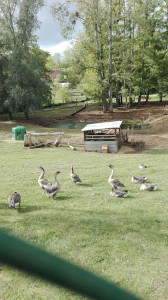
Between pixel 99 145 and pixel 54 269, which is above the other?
pixel 54 269

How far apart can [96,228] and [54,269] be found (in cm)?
747

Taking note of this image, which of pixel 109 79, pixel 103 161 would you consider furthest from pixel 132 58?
pixel 103 161

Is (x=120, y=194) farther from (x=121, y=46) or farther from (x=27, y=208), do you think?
(x=121, y=46)

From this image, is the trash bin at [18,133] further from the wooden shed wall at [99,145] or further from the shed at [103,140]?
the wooden shed wall at [99,145]

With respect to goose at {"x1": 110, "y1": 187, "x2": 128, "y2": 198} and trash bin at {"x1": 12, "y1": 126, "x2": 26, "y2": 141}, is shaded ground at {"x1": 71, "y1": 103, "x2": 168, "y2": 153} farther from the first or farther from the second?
goose at {"x1": 110, "y1": 187, "x2": 128, "y2": 198}

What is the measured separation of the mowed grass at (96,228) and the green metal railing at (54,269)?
69.2 inches

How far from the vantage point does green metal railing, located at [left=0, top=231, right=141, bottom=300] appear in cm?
63

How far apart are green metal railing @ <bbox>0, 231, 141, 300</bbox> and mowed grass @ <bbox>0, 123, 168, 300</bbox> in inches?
69.2

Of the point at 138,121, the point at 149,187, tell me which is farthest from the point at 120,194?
→ the point at 138,121

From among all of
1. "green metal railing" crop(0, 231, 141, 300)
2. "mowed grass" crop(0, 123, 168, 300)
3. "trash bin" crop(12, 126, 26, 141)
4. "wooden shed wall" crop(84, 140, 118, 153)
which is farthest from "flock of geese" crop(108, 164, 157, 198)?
"trash bin" crop(12, 126, 26, 141)

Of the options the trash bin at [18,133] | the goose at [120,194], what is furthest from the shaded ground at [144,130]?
the goose at [120,194]

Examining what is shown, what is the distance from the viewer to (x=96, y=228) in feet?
25.7

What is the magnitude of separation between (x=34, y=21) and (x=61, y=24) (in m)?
4.07

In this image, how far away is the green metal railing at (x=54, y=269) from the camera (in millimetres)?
626
